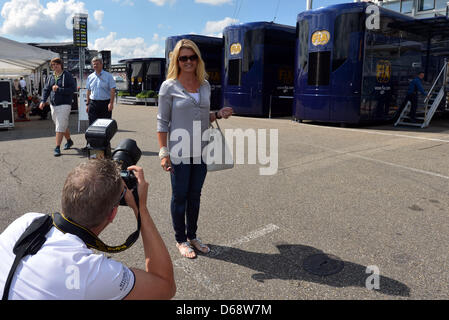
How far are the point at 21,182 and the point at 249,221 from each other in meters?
3.49

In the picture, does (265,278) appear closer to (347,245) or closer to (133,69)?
(347,245)

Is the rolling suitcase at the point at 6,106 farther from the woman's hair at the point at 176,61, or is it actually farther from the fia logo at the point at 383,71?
the fia logo at the point at 383,71

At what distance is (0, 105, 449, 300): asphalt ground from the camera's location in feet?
9.30

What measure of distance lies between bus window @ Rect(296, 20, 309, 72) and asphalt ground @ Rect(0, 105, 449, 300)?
18.5ft

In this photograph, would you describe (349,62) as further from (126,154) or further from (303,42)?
(126,154)

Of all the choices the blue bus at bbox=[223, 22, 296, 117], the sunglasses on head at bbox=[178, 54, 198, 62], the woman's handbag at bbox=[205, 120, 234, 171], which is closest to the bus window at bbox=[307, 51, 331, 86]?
the blue bus at bbox=[223, 22, 296, 117]

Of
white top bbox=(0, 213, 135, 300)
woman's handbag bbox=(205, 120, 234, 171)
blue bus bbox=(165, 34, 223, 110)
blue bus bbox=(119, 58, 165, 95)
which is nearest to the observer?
white top bbox=(0, 213, 135, 300)

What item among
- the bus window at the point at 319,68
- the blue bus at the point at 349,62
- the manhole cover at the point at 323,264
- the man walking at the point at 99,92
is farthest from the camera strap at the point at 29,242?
the bus window at the point at 319,68

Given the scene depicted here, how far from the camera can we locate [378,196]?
4.95 meters

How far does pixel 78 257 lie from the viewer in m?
1.29

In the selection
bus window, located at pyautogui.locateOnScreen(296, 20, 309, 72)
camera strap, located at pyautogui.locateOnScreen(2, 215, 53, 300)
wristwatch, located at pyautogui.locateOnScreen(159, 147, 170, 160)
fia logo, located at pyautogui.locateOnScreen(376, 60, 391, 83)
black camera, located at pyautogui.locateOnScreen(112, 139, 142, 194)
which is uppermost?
bus window, located at pyautogui.locateOnScreen(296, 20, 309, 72)

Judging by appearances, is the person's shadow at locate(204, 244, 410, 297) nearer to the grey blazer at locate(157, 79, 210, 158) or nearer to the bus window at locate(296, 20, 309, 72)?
the grey blazer at locate(157, 79, 210, 158)
